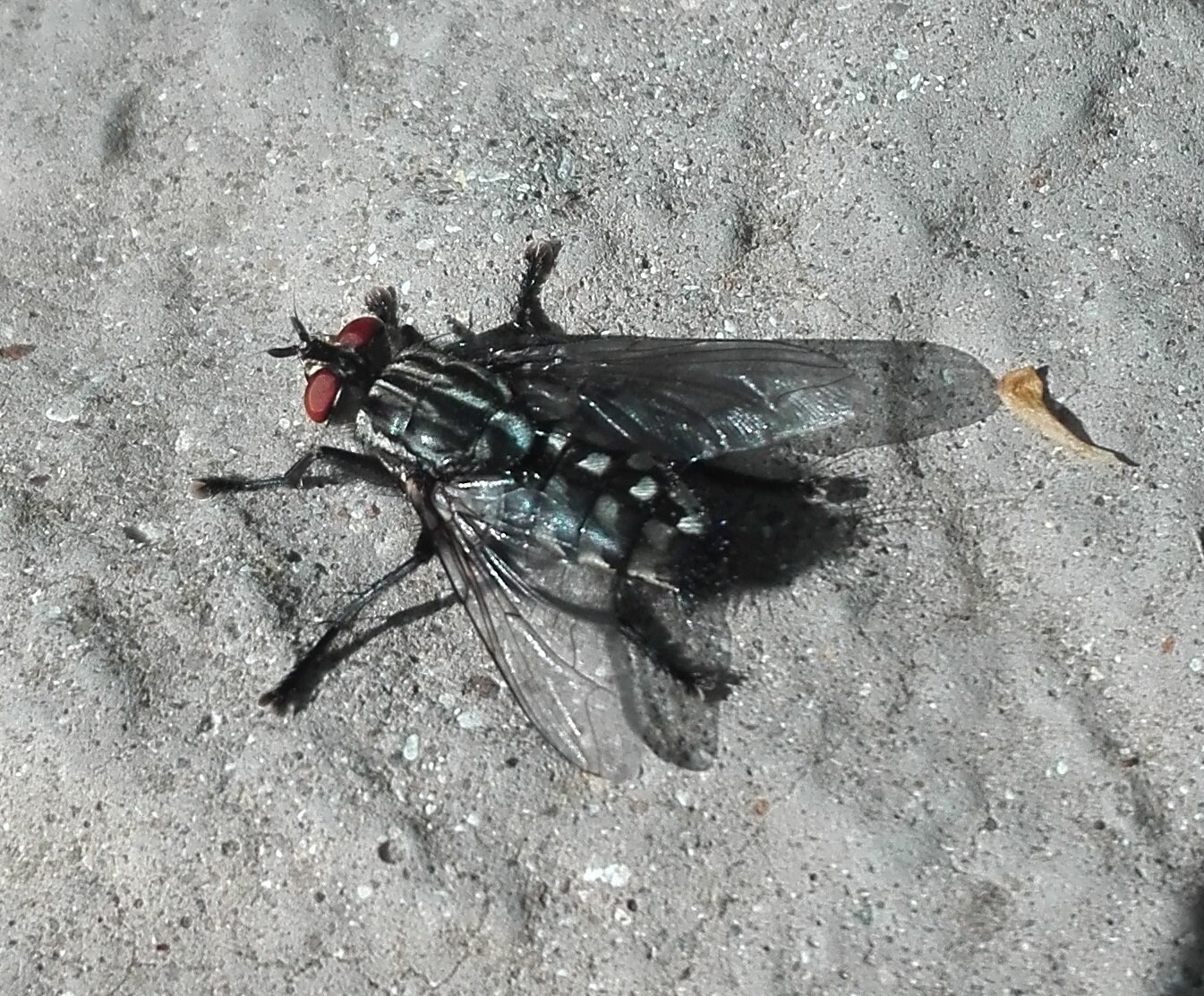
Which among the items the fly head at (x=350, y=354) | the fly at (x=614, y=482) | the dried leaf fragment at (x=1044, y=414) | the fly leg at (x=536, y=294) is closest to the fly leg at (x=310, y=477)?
the fly at (x=614, y=482)

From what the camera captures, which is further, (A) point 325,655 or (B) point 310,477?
(B) point 310,477

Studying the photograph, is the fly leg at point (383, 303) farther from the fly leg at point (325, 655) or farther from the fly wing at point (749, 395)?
the fly leg at point (325, 655)

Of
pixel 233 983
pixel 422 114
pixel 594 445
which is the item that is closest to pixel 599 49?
pixel 422 114

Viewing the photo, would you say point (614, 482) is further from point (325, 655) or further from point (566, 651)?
point (325, 655)

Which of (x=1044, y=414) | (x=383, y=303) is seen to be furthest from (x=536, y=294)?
(x=1044, y=414)

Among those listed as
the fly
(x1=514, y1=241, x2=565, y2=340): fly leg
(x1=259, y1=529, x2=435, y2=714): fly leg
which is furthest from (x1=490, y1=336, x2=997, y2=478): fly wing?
(x1=259, y1=529, x2=435, y2=714): fly leg

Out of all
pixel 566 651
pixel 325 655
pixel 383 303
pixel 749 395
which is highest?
pixel 749 395

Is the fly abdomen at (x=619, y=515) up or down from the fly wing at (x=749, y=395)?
down
